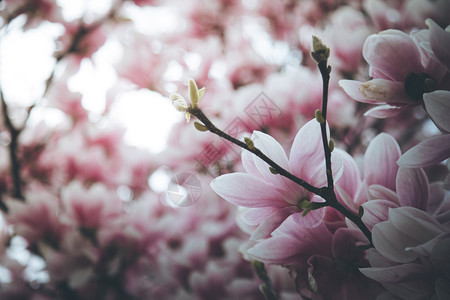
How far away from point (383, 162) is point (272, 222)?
0.16 metres

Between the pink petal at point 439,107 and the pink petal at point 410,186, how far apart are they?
0.22ft

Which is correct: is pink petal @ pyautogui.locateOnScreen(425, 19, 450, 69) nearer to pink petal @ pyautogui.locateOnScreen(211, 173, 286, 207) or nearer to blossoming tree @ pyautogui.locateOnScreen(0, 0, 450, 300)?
blossoming tree @ pyautogui.locateOnScreen(0, 0, 450, 300)

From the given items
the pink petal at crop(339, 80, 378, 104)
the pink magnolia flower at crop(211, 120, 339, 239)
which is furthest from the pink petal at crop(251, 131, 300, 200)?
the pink petal at crop(339, 80, 378, 104)

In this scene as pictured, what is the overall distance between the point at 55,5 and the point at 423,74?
1085 mm

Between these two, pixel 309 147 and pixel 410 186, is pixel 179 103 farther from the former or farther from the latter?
pixel 410 186

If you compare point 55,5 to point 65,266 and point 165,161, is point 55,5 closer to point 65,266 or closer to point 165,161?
point 165,161

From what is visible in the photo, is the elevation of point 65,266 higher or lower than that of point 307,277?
lower

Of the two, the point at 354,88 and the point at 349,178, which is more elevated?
the point at 354,88

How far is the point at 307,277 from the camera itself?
0.41m

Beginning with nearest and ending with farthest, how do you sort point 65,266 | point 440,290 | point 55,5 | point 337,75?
point 440,290 < point 65,266 < point 337,75 < point 55,5

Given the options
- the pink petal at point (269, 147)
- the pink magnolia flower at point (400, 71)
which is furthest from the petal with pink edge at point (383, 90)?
the pink petal at point (269, 147)

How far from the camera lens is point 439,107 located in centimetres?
34

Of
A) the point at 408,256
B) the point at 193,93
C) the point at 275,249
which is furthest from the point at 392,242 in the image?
the point at 193,93

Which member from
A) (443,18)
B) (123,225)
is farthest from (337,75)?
(123,225)
